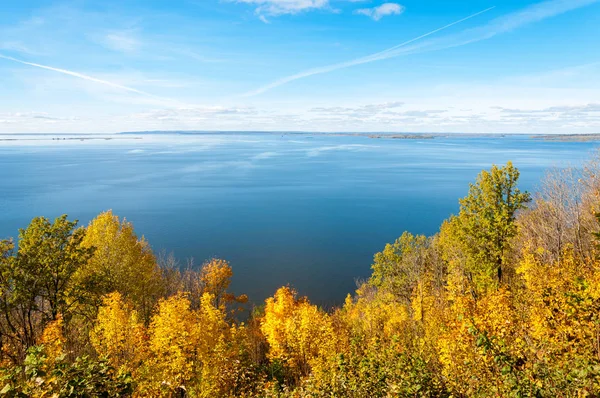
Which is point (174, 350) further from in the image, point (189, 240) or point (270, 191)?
point (270, 191)

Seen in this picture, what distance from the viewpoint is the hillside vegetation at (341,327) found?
8.33 m

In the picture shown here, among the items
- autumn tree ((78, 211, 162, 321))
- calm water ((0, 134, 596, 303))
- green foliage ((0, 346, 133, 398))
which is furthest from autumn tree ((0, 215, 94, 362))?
calm water ((0, 134, 596, 303))

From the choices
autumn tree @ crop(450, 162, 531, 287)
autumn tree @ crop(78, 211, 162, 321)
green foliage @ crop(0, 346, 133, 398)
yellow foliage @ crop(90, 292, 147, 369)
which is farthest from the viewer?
autumn tree @ crop(78, 211, 162, 321)

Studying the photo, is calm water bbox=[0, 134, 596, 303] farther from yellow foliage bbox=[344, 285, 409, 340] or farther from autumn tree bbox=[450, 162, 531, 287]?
yellow foliage bbox=[344, 285, 409, 340]

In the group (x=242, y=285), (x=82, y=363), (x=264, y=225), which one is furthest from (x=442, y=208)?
(x=82, y=363)

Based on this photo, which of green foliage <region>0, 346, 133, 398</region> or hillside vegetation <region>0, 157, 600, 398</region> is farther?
hillside vegetation <region>0, 157, 600, 398</region>

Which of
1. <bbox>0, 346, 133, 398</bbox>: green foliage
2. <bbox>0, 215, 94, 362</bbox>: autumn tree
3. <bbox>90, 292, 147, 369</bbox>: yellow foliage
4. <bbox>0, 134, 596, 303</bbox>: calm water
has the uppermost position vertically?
<bbox>0, 346, 133, 398</bbox>: green foliage

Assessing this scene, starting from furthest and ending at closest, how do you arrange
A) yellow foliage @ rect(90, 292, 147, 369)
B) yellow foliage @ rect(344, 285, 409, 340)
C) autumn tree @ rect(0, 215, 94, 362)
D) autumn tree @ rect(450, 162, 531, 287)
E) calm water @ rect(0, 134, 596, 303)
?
calm water @ rect(0, 134, 596, 303)
autumn tree @ rect(450, 162, 531, 287)
yellow foliage @ rect(344, 285, 409, 340)
autumn tree @ rect(0, 215, 94, 362)
yellow foliage @ rect(90, 292, 147, 369)

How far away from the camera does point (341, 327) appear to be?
87.7ft

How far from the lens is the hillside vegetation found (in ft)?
27.3

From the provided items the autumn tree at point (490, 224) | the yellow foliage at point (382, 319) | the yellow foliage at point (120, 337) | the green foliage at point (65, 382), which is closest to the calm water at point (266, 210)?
the autumn tree at point (490, 224)

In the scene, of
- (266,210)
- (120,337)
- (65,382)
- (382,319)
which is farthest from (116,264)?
(266,210)

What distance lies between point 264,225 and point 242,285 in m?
28.9

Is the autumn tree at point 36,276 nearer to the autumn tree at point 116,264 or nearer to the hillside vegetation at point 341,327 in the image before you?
the hillside vegetation at point 341,327
